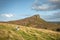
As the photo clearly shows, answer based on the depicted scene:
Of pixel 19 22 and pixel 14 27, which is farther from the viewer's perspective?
pixel 19 22

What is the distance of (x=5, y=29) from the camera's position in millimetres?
40281

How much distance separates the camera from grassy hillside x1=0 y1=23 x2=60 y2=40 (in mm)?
38306

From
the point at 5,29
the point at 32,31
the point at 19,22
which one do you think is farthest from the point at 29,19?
the point at 5,29

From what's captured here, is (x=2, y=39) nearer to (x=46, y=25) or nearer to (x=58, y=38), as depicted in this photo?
(x=58, y=38)

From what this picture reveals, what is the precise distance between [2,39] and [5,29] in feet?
12.4

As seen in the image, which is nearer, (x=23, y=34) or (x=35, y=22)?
(x=23, y=34)

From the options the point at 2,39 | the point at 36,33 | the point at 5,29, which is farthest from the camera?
the point at 36,33

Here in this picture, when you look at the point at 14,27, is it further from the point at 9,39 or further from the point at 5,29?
the point at 9,39

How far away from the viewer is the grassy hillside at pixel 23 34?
126 feet

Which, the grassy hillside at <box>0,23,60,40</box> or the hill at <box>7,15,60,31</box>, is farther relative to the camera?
the hill at <box>7,15,60,31</box>

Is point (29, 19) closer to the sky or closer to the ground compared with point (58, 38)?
closer to the sky

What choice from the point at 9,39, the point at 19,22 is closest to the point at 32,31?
the point at 9,39

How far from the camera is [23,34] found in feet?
136

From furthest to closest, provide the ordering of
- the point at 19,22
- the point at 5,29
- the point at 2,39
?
the point at 19,22
the point at 5,29
the point at 2,39
